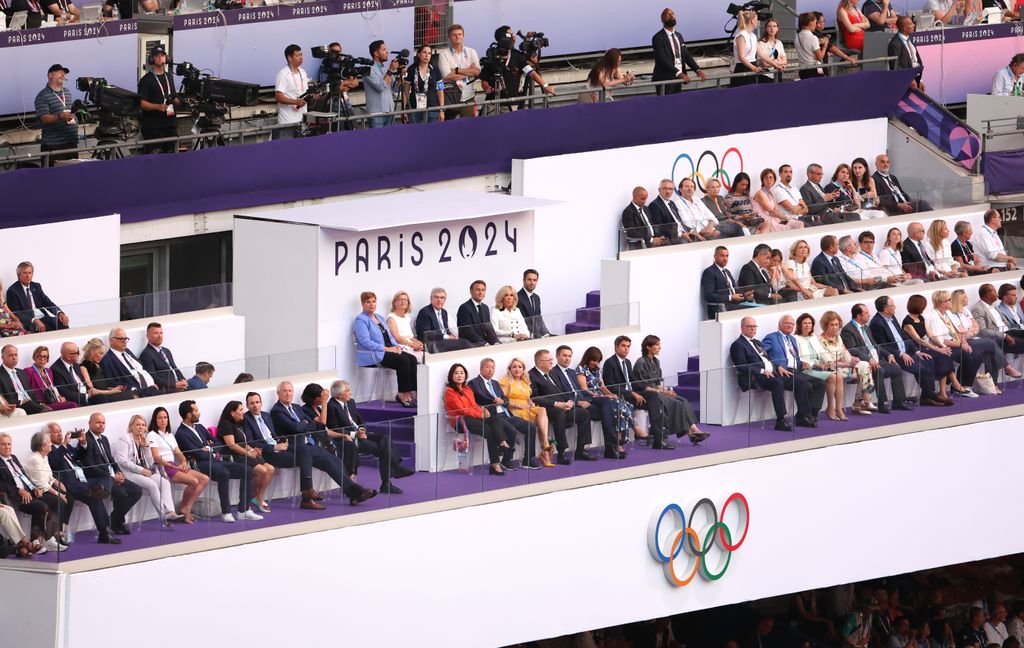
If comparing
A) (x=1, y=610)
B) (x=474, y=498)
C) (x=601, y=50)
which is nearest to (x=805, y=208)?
(x=601, y=50)

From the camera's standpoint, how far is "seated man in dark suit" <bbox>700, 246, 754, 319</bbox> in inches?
738

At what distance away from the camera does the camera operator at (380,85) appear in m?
19.6

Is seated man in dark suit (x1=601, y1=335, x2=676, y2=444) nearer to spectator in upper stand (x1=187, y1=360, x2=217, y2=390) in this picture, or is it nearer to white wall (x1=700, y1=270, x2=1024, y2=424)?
white wall (x1=700, y1=270, x2=1024, y2=424)

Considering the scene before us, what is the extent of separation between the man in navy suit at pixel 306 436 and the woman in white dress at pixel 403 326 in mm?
1985

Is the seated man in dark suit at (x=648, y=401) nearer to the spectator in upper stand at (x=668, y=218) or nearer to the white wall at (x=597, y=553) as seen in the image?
the white wall at (x=597, y=553)

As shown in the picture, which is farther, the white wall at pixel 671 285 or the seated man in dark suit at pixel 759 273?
the seated man in dark suit at pixel 759 273

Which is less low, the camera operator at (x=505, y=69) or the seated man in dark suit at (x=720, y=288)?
the camera operator at (x=505, y=69)

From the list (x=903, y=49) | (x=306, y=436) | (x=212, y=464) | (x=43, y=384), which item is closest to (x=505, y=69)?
(x=903, y=49)

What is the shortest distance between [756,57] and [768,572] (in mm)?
6936

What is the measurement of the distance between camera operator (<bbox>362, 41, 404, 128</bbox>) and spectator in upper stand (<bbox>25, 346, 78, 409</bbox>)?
4.93m

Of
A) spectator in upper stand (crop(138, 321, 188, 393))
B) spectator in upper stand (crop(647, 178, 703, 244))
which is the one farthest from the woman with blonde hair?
spectator in upper stand (crop(647, 178, 703, 244))

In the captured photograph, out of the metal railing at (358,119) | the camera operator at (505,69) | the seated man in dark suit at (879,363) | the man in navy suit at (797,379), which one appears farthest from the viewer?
the camera operator at (505,69)

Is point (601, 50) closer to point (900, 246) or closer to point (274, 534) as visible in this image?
point (900, 246)

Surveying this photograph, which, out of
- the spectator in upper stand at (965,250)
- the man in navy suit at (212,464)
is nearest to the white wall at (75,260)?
the man in navy suit at (212,464)
